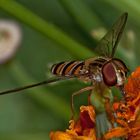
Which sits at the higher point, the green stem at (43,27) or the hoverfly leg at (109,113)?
the green stem at (43,27)

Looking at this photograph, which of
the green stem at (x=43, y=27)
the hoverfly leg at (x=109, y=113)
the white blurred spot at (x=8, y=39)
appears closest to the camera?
the hoverfly leg at (x=109, y=113)

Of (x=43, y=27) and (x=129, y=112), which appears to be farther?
(x=43, y=27)

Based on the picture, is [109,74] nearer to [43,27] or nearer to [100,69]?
[100,69]

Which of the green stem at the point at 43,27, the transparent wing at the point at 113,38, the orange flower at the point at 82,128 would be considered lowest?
the orange flower at the point at 82,128

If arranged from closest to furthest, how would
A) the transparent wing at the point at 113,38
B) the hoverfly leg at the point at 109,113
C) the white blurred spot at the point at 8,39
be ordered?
the hoverfly leg at the point at 109,113 → the transparent wing at the point at 113,38 → the white blurred spot at the point at 8,39

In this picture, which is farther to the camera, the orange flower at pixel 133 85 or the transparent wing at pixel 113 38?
the transparent wing at pixel 113 38

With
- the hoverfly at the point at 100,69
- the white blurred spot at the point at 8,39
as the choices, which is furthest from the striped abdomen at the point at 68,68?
the white blurred spot at the point at 8,39

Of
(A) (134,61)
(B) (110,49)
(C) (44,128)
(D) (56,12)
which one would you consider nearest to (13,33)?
(D) (56,12)

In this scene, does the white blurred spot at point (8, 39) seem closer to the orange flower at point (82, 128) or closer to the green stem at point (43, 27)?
the green stem at point (43, 27)

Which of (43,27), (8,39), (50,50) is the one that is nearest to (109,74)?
Answer: (43,27)
